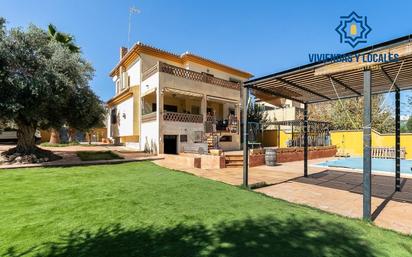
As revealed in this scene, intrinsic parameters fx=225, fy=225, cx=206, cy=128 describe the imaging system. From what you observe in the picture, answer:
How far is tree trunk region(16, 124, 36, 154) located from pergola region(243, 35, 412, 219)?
39.8 feet

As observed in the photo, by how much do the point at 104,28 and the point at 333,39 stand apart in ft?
52.1

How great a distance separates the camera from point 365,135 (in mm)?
4520

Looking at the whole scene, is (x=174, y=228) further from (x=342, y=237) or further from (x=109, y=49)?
(x=109, y=49)

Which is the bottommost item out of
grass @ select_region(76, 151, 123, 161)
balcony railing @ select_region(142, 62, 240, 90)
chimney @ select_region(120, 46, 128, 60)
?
grass @ select_region(76, 151, 123, 161)

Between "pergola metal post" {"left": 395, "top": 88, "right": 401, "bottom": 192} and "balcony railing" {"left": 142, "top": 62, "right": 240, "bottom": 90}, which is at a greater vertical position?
"balcony railing" {"left": 142, "top": 62, "right": 240, "bottom": 90}

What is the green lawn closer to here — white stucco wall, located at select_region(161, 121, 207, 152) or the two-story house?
the two-story house

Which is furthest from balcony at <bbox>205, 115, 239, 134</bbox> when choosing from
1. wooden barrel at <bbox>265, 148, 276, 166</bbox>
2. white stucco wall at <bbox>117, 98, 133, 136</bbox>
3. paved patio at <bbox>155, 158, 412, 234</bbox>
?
paved patio at <bbox>155, 158, 412, 234</bbox>

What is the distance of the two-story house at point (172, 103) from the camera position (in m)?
16.5

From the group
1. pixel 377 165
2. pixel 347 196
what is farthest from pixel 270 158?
pixel 377 165

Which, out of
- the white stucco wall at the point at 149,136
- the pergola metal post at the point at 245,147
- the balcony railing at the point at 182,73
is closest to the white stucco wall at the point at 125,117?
the white stucco wall at the point at 149,136

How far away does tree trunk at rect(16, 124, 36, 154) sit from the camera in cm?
1230

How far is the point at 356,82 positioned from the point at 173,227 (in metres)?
6.80

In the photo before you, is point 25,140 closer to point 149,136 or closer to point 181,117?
point 149,136

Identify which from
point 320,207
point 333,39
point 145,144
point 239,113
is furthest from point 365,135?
point 239,113
